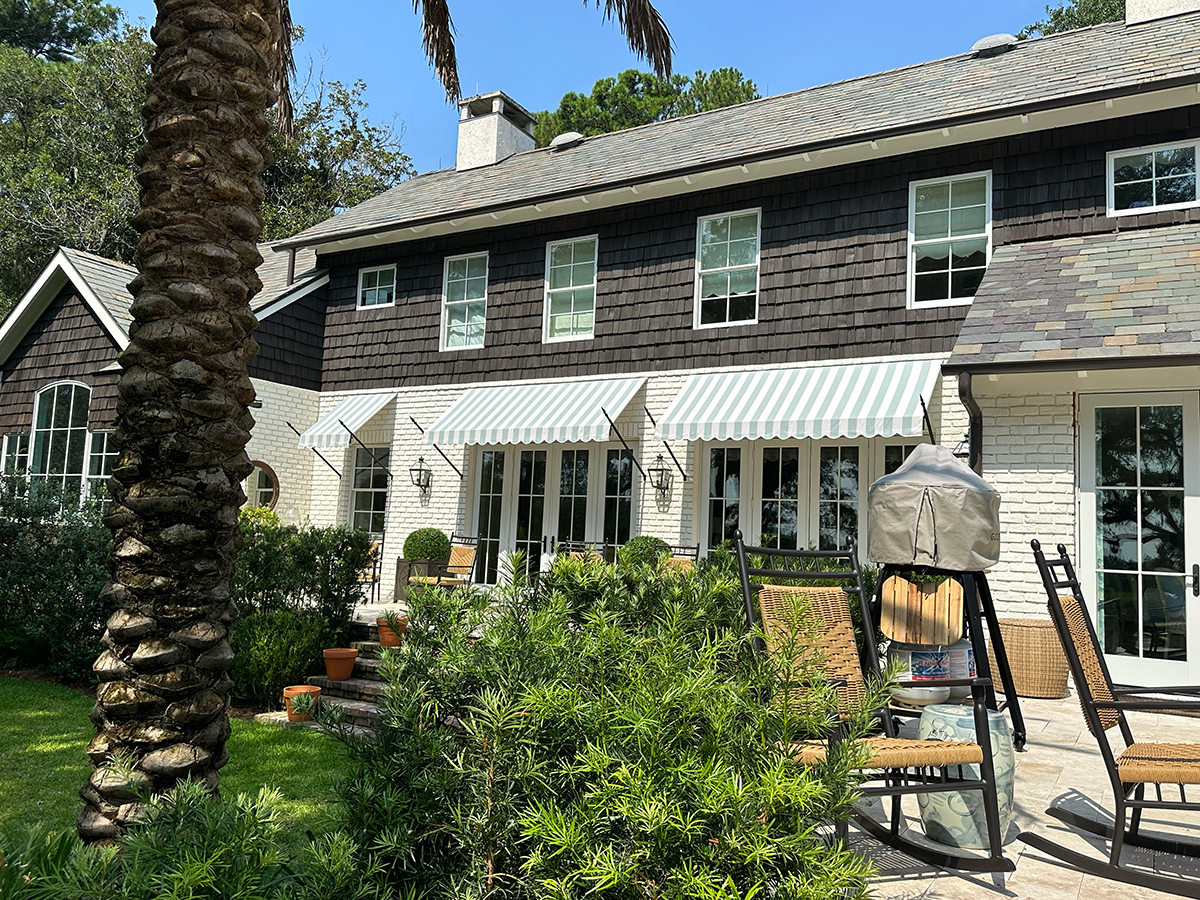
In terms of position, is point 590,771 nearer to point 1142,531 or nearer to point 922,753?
point 922,753

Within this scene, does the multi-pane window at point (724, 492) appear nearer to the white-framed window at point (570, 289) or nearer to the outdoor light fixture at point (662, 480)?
the outdoor light fixture at point (662, 480)

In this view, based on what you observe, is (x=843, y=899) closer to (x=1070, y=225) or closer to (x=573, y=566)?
(x=573, y=566)

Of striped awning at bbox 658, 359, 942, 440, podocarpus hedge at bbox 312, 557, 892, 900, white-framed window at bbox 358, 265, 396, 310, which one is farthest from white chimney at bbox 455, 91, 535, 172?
podocarpus hedge at bbox 312, 557, 892, 900

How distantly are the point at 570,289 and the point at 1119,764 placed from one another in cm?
1100

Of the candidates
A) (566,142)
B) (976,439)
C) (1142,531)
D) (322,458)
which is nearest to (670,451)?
(976,439)

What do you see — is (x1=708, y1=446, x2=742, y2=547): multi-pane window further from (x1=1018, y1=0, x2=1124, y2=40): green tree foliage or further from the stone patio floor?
(x1=1018, y1=0, x2=1124, y2=40): green tree foliage

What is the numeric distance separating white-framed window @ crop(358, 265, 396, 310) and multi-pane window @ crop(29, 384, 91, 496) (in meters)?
5.36

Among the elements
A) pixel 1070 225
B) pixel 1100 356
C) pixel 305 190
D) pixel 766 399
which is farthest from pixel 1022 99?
pixel 305 190

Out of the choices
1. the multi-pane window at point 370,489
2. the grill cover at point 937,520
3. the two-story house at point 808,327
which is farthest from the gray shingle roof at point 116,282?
the grill cover at point 937,520

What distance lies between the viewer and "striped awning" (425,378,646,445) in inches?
476

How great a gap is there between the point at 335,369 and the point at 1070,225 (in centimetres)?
1256

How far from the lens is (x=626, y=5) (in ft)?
26.4

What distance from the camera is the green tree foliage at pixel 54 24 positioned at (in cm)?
3697

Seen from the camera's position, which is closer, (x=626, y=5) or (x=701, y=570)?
(x=701, y=570)
